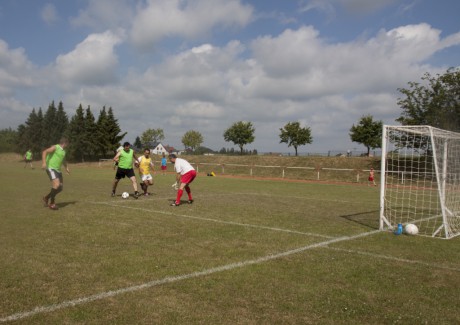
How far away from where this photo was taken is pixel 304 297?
4.82 metres

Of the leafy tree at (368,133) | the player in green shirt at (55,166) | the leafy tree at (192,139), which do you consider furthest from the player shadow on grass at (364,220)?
the leafy tree at (192,139)

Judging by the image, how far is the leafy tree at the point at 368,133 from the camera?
186 feet

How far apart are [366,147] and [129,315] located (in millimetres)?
57197

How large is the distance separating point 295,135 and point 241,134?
15405 mm

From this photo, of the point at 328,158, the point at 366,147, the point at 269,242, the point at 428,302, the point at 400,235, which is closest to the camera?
the point at 428,302

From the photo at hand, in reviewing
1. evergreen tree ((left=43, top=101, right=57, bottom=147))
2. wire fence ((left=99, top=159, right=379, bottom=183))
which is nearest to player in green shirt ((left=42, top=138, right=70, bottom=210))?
wire fence ((left=99, top=159, right=379, bottom=183))

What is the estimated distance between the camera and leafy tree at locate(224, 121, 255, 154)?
82.8m

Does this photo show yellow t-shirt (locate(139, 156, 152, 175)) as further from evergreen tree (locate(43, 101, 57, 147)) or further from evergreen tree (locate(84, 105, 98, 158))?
evergreen tree (locate(43, 101, 57, 147))

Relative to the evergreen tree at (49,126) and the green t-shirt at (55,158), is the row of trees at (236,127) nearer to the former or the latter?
the evergreen tree at (49,126)

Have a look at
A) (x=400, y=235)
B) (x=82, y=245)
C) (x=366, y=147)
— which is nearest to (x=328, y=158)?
(x=366, y=147)

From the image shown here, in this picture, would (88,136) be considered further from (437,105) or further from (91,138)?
(437,105)

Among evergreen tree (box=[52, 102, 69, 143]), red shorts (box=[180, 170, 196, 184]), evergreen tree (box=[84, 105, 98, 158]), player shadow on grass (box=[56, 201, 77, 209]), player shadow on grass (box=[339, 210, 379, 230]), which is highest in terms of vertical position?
evergreen tree (box=[52, 102, 69, 143])

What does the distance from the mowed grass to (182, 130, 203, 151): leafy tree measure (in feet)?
356

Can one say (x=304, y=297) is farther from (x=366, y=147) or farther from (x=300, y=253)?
(x=366, y=147)
